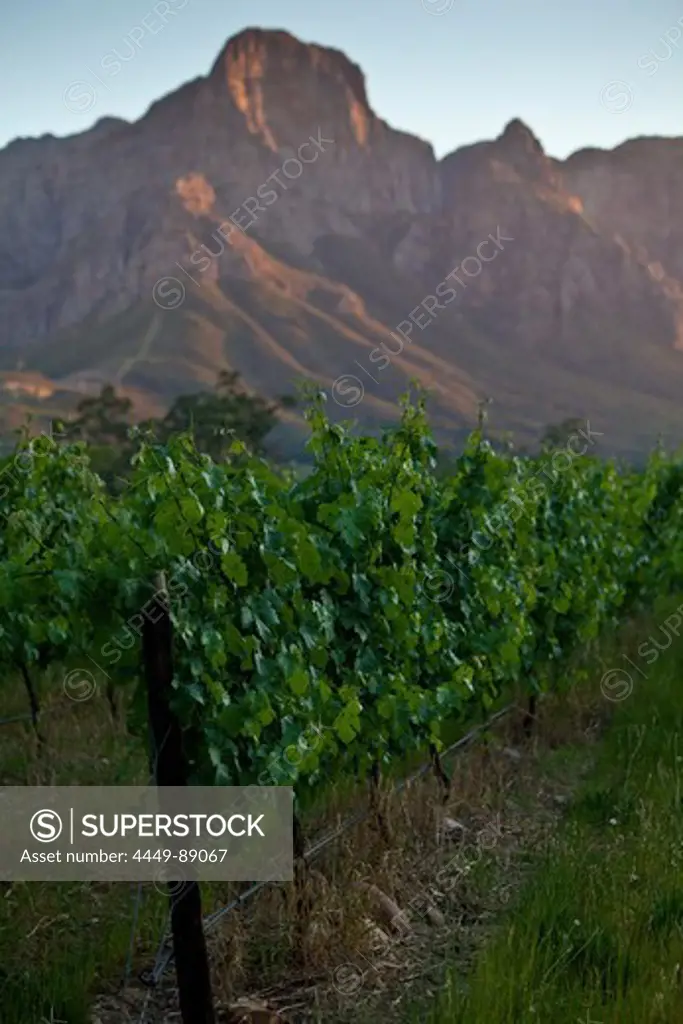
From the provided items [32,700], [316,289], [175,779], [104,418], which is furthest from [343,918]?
[316,289]

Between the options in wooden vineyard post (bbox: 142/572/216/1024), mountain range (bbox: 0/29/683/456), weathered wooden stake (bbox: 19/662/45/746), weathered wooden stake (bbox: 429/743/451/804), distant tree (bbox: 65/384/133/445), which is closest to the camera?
wooden vineyard post (bbox: 142/572/216/1024)

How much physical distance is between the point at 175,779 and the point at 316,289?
155381 millimetres

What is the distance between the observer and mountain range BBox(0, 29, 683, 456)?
129375 mm

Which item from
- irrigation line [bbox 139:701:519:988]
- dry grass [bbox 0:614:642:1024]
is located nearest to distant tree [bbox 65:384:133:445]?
dry grass [bbox 0:614:642:1024]

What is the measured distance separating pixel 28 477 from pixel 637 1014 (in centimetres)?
581

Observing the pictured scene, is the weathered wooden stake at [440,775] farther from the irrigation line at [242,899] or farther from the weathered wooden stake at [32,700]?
the weathered wooden stake at [32,700]

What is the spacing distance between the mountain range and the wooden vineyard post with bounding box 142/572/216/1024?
10238cm

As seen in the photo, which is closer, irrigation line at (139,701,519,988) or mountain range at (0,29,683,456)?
irrigation line at (139,701,519,988)

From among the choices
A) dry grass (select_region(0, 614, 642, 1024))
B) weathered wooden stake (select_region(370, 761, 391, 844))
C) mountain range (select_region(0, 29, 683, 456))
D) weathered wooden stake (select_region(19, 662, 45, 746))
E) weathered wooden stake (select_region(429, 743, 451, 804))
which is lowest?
dry grass (select_region(0, 614, 642, 1024))

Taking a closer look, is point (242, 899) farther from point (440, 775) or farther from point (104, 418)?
point (104, 418)

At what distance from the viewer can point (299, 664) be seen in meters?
4.52

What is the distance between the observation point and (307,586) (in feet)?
16.9

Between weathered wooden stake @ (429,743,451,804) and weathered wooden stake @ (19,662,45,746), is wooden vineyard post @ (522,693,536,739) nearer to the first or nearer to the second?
weathered wooden stake @ (429,743,451,804)

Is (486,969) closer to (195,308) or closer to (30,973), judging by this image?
(30,973)
